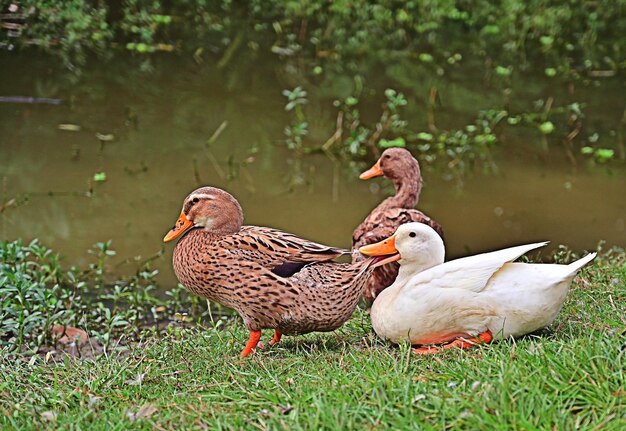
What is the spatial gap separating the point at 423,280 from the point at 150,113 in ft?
20.9

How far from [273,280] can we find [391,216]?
1.27m

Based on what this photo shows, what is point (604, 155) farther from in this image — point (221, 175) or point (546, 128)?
point (221, 175)

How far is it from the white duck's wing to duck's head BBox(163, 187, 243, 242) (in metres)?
0.95

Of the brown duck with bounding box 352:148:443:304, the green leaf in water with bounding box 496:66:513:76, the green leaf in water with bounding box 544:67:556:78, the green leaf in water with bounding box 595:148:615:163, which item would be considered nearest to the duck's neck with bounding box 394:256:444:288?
the brown duck with bounding box 352:148:443:304

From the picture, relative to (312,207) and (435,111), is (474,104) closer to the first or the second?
(435,111)

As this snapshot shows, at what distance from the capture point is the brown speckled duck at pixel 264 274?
14.0 feet

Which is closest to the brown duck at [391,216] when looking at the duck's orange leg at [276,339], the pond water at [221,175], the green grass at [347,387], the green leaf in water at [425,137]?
the duck's orange leg at [276,339]

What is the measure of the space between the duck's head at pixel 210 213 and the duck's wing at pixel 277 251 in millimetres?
81

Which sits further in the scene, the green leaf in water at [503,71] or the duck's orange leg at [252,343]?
the green leaf in water at [503,71]

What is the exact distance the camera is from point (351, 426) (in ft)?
10.2

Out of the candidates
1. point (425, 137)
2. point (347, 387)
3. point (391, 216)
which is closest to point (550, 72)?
point (425, 137)

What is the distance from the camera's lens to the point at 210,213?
4.48 meters

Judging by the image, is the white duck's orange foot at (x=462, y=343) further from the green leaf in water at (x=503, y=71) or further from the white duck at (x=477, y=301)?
the green leaf in water at (x=503, y=71)

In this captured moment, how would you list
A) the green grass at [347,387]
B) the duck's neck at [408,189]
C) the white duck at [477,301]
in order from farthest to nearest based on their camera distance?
the duck's neck at [408,189], the white duck at [477,301], the green grass at [347,387]
